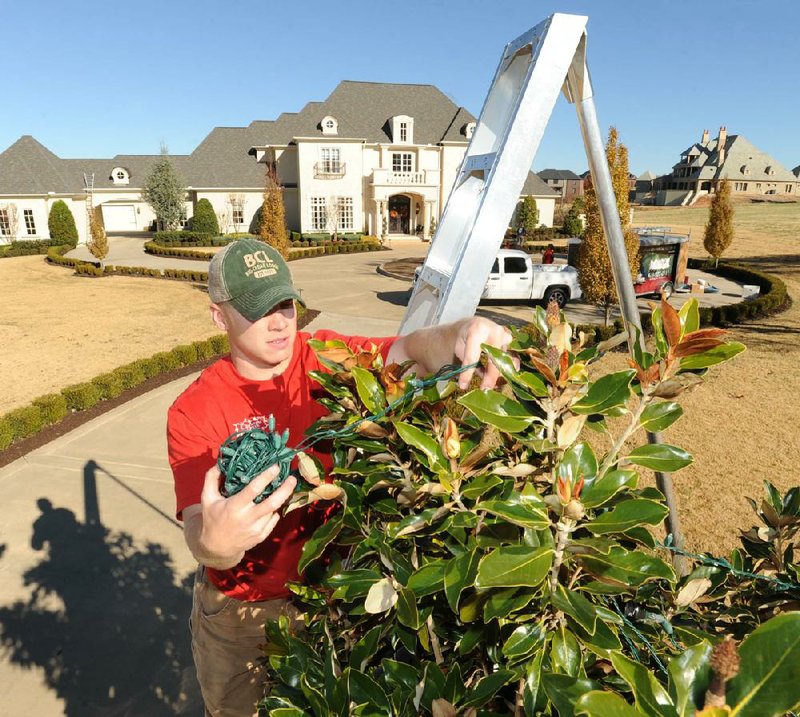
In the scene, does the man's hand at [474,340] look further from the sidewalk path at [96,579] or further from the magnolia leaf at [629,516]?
the sidewalk path at [96,579]

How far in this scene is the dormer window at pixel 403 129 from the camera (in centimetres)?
3525

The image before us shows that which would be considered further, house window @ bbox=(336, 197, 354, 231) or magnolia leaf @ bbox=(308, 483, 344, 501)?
house window @ bbox=(336, 197, 354, 231)

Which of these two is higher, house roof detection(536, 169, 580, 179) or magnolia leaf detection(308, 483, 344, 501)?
house roof detection(536, 169, 580, 179)

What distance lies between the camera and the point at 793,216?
5075 cm

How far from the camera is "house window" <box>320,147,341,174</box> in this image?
1382 inches

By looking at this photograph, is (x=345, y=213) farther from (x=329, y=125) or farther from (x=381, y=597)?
(x=381, y=597)

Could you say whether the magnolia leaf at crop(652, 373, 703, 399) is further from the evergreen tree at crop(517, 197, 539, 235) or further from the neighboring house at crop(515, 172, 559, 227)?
the neighboring house at crop(515, 172, 559, 227)

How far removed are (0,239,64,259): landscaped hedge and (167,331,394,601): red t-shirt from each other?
123 ft

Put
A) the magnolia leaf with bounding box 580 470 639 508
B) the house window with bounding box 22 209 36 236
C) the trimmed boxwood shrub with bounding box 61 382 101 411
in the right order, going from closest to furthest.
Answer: the magnolia leaf with bounding box 580 470 639 508 → the trimmed boxwood shrub with bounding box 61 382 101 411 → the house window with bounding box 22 209 36 236

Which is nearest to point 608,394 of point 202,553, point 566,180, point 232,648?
point 202,553

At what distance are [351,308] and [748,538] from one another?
53.4ft

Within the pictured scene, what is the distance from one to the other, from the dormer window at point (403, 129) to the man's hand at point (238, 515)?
3748 cm

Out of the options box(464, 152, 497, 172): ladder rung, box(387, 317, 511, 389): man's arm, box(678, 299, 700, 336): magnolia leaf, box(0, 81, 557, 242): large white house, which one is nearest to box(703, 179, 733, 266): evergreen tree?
box(0, 81, 557, 242): large white house

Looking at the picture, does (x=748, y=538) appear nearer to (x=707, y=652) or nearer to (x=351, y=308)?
(x=707, y=652)
